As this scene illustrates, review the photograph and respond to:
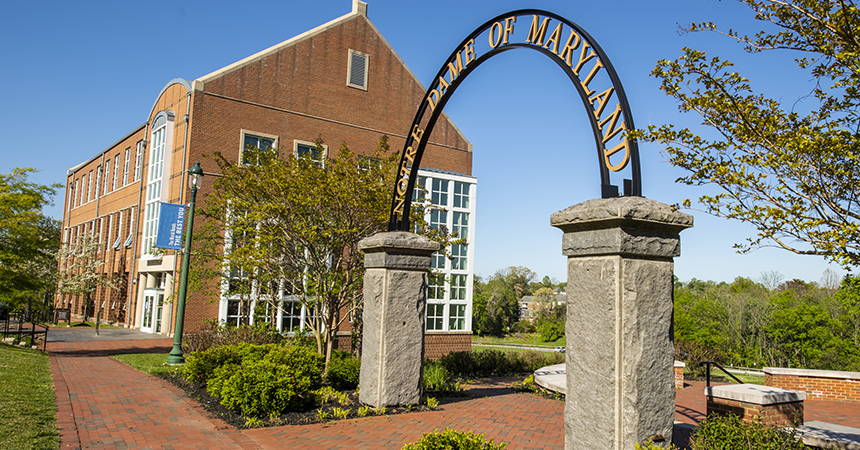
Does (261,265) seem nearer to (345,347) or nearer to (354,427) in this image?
(354,427)

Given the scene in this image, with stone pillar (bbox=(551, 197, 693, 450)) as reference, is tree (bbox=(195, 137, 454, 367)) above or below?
above

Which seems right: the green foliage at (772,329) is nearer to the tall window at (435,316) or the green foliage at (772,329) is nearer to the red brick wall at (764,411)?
the tall window at (435,316)

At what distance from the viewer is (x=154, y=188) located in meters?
26.3

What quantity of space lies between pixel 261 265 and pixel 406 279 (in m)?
4.80

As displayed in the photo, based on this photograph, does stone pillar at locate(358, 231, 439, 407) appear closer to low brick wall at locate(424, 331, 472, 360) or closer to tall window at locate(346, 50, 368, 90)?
low brick wall at locate(424, 331, 472, 360)

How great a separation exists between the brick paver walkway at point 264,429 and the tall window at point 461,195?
13.6 metres

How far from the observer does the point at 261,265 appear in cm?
1152

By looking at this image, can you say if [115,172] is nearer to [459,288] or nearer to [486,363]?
[459,288]

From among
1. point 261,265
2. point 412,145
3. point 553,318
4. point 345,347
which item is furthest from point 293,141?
point 553,318

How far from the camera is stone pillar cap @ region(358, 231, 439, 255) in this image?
7785 millimetres

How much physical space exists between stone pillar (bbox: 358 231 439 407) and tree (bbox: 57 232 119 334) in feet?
87.9

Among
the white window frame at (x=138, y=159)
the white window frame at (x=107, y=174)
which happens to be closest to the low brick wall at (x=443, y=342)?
the white window frame at (x=138, y=159)

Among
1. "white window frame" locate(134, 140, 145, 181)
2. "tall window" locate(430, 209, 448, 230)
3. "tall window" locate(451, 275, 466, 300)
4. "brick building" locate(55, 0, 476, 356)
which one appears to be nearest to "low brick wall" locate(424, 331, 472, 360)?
"brick building" locate(55, 0, 476, 356)

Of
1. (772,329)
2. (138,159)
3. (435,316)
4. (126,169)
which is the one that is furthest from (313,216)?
(772,329)
